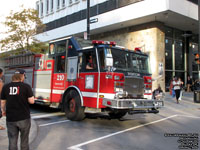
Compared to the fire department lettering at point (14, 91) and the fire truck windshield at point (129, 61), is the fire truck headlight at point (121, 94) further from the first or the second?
the fire department lettering at point (14, 91)

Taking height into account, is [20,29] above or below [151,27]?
below

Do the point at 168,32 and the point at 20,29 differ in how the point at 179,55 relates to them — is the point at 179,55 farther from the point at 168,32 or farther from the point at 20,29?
the point at 20,29

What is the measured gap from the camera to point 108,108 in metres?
7.60

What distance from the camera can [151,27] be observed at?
21.6 metres

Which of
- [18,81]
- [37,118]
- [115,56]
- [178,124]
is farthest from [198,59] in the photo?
[18,81]

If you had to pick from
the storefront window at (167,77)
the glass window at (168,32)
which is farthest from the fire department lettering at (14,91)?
the glass window at (168,32)

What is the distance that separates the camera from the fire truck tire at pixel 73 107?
812 centimetres

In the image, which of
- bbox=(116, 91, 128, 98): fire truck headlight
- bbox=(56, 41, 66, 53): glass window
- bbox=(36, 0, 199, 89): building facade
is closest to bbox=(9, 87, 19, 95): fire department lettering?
bbox=(116, 91, 128, 98): fire truck headlight

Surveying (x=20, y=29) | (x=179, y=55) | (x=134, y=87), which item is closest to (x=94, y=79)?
(x=134, y=87)

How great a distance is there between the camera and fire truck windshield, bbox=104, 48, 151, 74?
25.3 ft

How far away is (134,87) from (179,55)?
1936 centimetres

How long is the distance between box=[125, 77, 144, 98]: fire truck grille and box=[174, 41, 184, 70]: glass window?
18025mm

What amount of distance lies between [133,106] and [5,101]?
3988 mm

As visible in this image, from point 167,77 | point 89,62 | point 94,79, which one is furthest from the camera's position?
point 167,77
